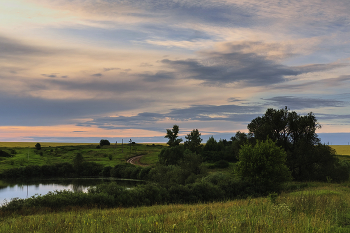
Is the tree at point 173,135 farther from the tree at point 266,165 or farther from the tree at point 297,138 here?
the tree at point 266,165

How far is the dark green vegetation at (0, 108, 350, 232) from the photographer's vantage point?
25.9 meters

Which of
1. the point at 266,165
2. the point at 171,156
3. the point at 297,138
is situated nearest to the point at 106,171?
the point at 171,156

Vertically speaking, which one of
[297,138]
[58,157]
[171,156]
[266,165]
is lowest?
[58,157]

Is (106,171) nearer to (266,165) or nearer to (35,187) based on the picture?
(35,187)

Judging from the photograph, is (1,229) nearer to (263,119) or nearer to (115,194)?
(115,194)

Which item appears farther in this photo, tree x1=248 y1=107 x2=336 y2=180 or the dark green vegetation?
tree x1=248 y1=107 x2=336 y2=180

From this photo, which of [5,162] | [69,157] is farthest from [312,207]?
[69,157]

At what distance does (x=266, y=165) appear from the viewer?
116 feet

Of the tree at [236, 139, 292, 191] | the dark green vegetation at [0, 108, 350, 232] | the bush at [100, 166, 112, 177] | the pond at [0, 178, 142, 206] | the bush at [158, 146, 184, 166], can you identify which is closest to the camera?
the dark green vegetation at [0, 108, 350, 232]

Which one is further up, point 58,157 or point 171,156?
point 171,156

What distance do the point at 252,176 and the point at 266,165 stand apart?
9.75 ft

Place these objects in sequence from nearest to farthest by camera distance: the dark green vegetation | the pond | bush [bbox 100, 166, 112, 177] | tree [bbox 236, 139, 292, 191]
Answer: the dark green vegetation < tree [bbox 236, 139, 292, 191] < the pond < bush [bbox 100, 166, 112, 177]

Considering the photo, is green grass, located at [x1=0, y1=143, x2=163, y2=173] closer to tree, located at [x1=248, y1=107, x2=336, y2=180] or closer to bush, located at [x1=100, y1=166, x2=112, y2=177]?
bush, located at [x1=100, y1=166, x2=112, y2=177]

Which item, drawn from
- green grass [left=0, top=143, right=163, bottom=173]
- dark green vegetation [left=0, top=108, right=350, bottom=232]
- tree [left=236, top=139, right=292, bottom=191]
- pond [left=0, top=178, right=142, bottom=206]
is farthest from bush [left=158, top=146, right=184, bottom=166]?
tree [left=236, top=139, right=292, bottom=191]
